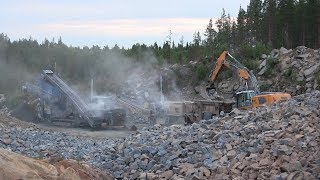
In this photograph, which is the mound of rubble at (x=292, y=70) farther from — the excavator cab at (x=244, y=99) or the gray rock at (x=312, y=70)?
the excavator cab at (x=244, y=99)

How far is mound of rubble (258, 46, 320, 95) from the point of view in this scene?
31578mm

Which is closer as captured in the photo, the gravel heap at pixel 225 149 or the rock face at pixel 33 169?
the rock face at pixel 33 169

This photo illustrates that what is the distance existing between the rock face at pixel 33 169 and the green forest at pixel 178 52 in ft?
88.1

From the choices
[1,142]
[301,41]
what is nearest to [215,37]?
[301,41]

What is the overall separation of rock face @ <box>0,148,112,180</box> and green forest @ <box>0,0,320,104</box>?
2687 cm

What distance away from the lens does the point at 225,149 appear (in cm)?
1405

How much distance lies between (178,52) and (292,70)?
19799 mm

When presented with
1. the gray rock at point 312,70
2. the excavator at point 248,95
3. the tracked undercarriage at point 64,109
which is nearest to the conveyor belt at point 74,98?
the tracked undercarriage at point 64,109

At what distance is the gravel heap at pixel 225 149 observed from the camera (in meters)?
12.3

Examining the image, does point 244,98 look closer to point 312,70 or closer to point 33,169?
point 312,70

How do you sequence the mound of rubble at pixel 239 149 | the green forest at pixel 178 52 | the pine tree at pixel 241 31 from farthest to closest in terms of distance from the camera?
the pine tree at pixel 241 31
the green forest at pixel 178 52
the mound of rubble at pixel 239 149

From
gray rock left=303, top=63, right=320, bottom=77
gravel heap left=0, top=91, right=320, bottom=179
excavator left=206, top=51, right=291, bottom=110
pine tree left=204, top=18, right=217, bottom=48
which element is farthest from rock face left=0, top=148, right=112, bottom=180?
pine tree left=204, top=18, right=217, bottom=48

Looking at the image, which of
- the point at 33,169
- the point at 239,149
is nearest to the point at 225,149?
the point at 239,149

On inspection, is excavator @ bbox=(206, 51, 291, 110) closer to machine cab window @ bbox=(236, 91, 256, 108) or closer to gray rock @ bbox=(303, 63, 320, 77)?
machine cab window @ bbox=(236, 91, 256, 108)
